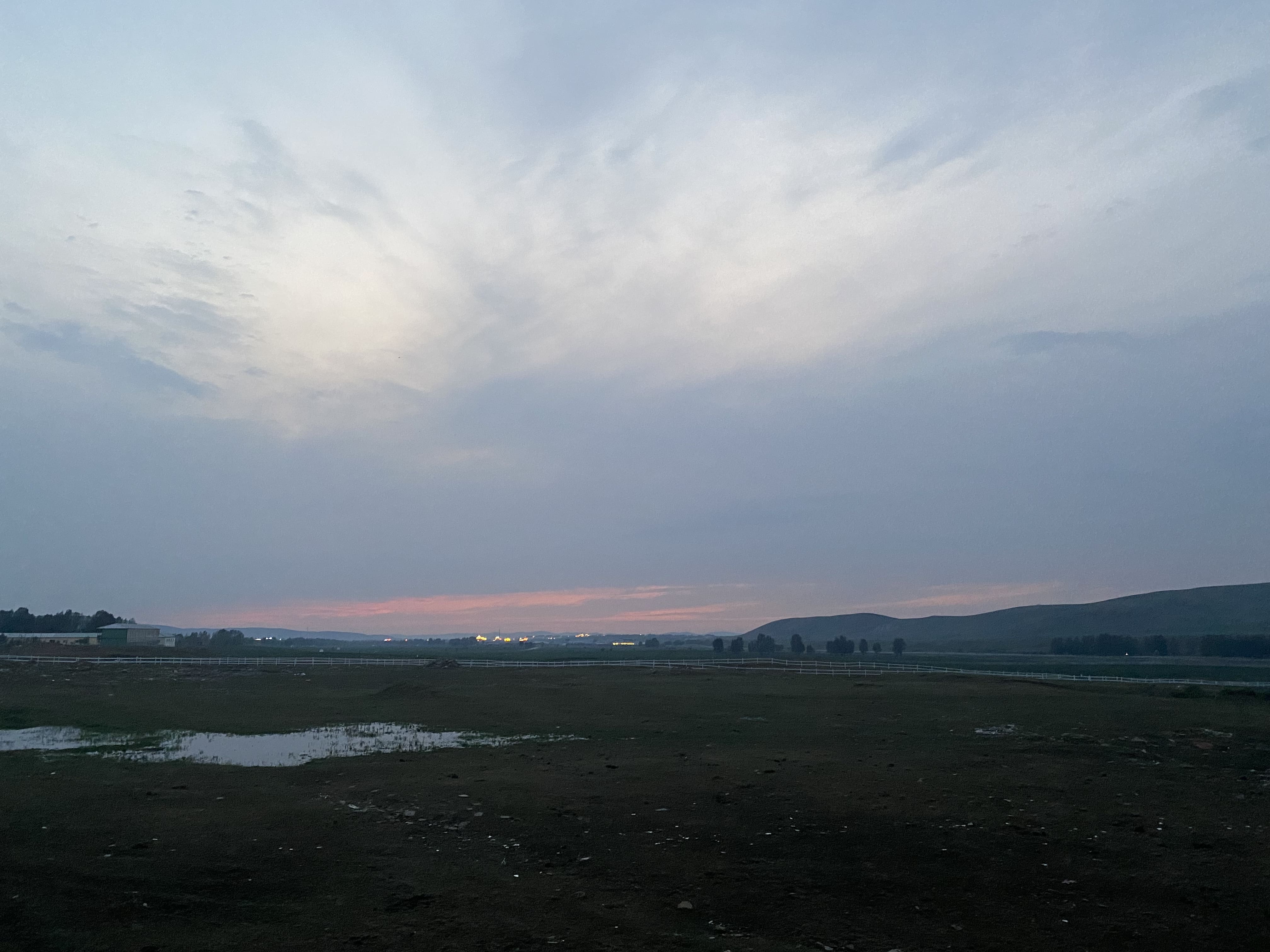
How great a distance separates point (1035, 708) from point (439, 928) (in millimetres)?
37181

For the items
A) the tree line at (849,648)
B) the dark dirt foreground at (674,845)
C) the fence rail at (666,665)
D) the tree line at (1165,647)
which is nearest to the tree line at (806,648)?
the tree line at (849,648)

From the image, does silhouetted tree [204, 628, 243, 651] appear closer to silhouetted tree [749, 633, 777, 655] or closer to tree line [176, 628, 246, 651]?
tree line [176, 628, 246, 651]

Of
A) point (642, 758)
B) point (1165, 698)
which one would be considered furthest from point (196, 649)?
point (1165, 698)

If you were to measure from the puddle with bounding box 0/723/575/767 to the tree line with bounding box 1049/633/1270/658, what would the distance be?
120304 millimetres

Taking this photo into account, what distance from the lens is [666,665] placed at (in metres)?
80.6

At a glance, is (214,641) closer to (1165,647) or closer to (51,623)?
(51,623)

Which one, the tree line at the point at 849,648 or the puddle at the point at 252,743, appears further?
the tree line at the point at 849,648

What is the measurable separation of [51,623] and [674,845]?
15819 centimetres

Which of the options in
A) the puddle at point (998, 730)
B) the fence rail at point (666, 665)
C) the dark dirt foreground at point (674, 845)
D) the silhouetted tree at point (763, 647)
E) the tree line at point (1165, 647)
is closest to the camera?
the dark dirt foreground at point (674, 845)

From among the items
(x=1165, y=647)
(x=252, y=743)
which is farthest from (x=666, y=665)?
(x=1165, y=647)

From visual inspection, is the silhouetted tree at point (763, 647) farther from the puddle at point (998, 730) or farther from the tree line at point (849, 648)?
the puddle at point (998, 730)

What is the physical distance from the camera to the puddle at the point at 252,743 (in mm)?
26219

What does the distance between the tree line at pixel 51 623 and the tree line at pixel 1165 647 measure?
161 metres

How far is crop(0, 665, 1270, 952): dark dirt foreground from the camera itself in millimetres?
11211
